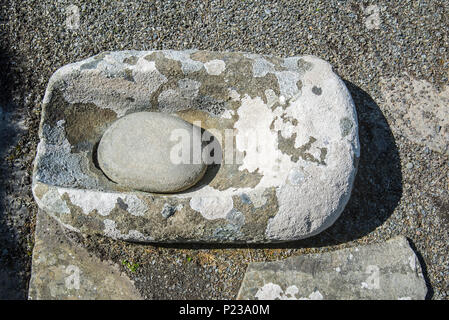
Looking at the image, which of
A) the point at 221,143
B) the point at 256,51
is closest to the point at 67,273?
the point at 221,143

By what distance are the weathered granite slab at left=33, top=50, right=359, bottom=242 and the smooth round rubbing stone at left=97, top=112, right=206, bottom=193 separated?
14 centimetres

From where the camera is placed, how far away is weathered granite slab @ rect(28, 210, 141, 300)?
125 inches

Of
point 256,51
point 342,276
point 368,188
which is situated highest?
point 256,51

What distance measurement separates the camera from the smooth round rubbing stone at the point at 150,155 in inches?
116

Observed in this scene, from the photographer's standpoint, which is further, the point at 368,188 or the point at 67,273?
the point at 368,188

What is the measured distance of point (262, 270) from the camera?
3215mm

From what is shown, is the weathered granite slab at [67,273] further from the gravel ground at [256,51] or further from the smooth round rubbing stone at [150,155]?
the smooth round rubbing stone at [150,155]

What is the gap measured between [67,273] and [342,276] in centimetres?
230

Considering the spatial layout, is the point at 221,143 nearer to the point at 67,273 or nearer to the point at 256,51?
the point at 256,51

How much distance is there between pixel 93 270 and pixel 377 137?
2.77 meters

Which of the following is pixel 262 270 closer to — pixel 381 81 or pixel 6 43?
pixel 381 81

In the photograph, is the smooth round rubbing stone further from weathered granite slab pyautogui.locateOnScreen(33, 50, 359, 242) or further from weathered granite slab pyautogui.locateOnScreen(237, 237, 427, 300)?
weathered granite slab pyautogui.locateOnScreen(237, 237, 427, 300)

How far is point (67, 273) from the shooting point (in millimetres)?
3201

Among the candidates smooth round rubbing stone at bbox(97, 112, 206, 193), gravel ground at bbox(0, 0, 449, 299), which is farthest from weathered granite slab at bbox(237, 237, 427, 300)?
smooth round rubbing stone at bbox(97, 112, 206, 193)
